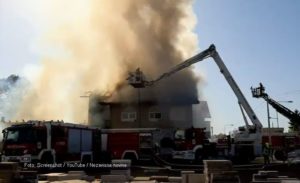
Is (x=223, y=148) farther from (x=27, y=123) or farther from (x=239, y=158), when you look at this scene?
(x=27, y=123)

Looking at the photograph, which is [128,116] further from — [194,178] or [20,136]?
[194,178]

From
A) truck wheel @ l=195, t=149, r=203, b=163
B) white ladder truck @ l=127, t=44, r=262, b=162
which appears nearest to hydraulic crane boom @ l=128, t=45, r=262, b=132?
white ladder truck @ l=127, t=44, r=262, b=162

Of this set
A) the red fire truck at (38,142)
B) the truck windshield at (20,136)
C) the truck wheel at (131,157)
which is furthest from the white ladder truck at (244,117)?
the truck windshield at (20,136)

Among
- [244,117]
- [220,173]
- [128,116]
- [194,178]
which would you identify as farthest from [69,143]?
[128,116]

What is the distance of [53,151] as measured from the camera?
23.5 m

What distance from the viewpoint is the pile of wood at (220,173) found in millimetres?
9969

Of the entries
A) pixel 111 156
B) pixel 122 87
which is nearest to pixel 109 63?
pixel 122 87

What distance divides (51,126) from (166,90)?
17.0m

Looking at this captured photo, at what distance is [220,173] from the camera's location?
399 inches

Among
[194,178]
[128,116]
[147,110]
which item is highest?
[147,110]

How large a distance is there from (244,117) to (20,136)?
15.6 metres

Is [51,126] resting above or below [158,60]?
below

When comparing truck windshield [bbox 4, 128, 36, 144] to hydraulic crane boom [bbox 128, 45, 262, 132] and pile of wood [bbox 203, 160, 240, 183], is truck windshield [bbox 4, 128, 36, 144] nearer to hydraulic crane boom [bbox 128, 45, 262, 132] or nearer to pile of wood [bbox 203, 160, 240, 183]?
hydraulic crane boom [bbox 128, 45, 262, 132]

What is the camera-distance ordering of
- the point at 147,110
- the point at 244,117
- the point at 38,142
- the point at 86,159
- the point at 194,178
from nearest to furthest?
the point at 194,178 < the point at 38,142 < the point at 86,159 < the point at 244,117 < the point at 147,110
